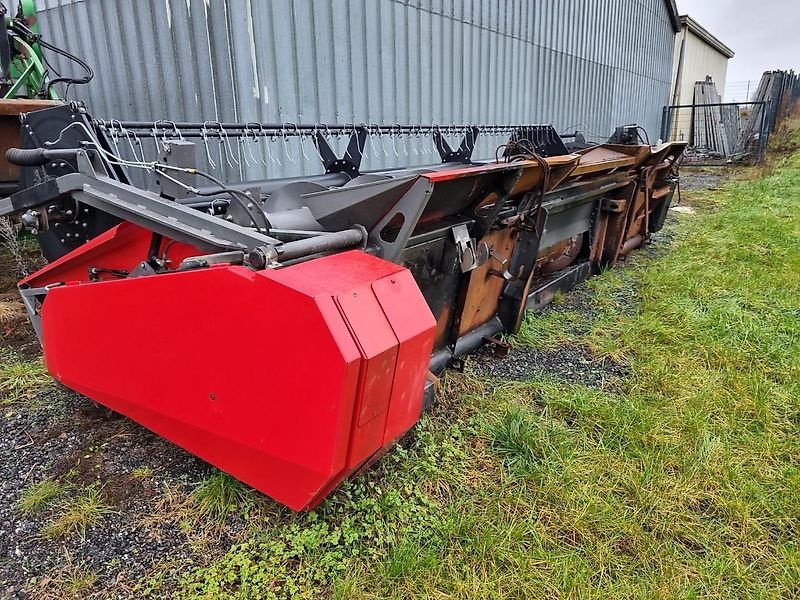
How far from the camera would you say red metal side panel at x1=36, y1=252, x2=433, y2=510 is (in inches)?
51.3

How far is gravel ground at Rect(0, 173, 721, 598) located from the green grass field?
0.12 meters

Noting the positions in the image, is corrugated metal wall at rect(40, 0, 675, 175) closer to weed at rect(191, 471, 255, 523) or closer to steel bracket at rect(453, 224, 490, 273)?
steel bracket at rect(453, 224, 490, 273)

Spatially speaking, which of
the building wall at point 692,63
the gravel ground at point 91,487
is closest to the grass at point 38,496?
the gravel ground at point 91,487

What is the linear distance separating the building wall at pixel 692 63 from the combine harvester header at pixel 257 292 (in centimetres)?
1613

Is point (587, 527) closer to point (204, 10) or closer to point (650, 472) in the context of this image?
Answer: point (650, 472)

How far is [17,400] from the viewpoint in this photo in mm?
2377

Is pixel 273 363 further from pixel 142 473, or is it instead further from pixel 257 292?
pixel 142 473

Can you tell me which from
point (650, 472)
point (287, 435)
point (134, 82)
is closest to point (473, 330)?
point (650, 472)

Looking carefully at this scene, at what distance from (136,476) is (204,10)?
291 centimetres

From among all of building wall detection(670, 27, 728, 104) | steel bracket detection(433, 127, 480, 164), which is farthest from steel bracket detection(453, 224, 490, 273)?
building wall detection(670, 27, 728, 104)

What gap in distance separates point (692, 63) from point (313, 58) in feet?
54.3

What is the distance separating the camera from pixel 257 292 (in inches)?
53.4

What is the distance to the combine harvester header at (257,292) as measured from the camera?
134 cm

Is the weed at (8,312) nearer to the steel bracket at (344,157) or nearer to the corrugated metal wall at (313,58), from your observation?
the corrugated metal wall at (313,58)
